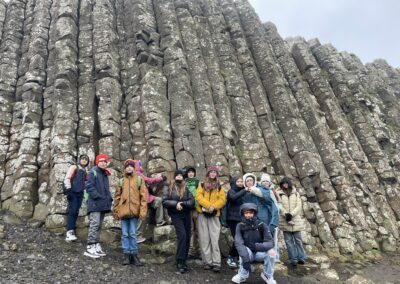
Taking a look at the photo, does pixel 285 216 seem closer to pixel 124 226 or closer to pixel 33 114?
pixel 124 226

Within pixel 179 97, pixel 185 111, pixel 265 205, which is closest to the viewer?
pixel 265 205

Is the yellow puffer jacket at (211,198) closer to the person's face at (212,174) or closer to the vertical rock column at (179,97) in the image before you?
the person's face at (212,174)

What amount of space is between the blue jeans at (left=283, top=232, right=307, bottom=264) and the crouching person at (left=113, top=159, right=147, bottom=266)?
21.9ft

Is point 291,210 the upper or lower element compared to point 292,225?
upper

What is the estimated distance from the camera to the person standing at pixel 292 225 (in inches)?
630

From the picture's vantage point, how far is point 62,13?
2755 cm

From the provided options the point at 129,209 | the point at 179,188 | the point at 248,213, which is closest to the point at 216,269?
the point at 248,213

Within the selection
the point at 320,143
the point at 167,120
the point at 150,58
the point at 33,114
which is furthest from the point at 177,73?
the point at 320,143

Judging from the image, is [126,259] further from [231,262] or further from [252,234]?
[252,234]

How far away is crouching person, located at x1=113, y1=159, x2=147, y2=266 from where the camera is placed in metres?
13.3

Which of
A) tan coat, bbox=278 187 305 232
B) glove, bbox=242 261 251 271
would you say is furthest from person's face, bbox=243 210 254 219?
tan coat, bbox=278 187 305 232

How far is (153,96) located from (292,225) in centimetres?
1136

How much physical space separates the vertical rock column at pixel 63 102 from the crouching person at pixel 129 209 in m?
4.33

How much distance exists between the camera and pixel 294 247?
53.0ft
